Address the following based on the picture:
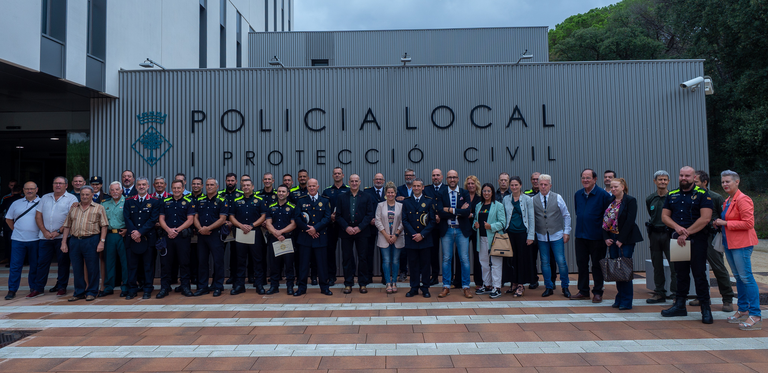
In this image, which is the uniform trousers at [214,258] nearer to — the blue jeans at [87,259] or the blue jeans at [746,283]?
the blue jeans at [87,259]

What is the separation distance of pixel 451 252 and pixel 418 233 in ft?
2.05

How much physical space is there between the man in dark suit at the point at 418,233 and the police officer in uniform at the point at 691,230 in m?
2.92

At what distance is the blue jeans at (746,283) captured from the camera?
4676 millimetres

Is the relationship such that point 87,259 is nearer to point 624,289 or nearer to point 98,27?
point 98,27

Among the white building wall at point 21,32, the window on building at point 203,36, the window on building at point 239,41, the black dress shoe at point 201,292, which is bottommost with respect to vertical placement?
the black dress shoe at point 201,292

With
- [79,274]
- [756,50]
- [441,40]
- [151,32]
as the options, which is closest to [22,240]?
[79,274]

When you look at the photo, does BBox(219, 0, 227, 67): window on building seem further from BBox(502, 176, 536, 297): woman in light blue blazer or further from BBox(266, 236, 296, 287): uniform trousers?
BBox(502, 176, 536, 297): woman in light blue blazer

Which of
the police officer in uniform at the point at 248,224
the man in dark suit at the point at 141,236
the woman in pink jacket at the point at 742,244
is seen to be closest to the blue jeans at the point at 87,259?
the man in dark suit at the point at 141,236

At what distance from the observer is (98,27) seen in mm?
8508

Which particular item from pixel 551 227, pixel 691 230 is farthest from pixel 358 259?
pixel 691 230

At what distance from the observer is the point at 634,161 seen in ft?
27.4

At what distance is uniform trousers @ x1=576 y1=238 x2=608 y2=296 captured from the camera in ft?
19.2

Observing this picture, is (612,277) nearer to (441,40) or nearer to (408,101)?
(408,101)

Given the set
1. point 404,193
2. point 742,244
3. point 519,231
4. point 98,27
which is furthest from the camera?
point 98,27
